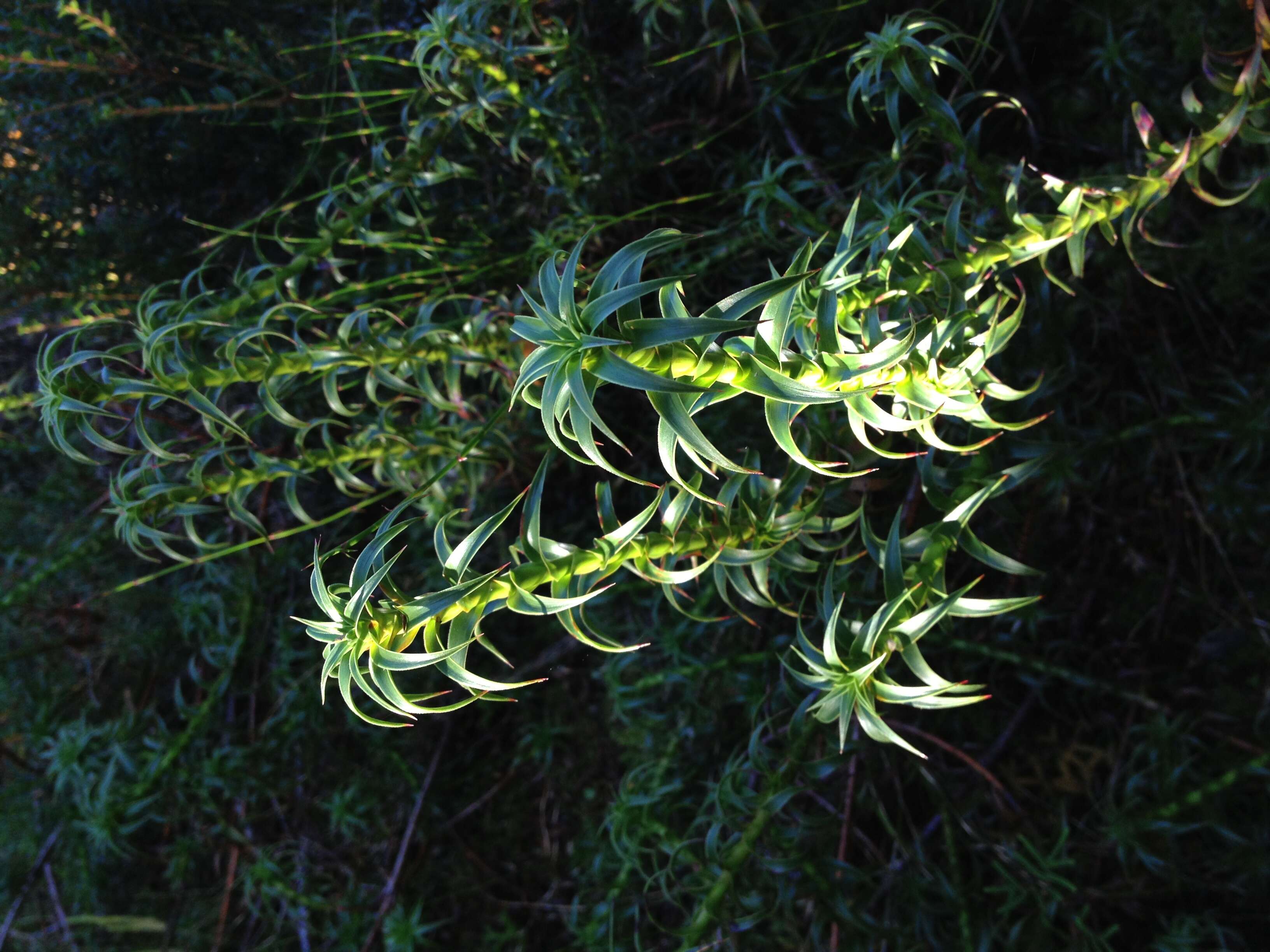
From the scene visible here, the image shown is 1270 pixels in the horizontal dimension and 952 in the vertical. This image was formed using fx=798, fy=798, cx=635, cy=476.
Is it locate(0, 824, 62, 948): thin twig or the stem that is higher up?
the stem

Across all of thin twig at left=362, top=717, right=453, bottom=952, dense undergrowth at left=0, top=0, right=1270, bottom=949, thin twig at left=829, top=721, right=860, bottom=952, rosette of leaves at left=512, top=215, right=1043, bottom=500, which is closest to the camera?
rosette of leaves at left=512, top=215, right=1043, bottom=500

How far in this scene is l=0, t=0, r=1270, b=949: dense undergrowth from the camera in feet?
2.46

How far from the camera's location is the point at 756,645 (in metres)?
1.19

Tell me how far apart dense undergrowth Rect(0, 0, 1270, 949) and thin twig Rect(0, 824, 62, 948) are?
0.6 inches

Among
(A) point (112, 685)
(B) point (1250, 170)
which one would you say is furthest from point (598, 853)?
(B) point (1250, 170)

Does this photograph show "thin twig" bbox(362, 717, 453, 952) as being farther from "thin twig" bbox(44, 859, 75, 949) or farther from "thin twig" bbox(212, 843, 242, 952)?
"thin twig" bbox(44, 859, 75, 949)

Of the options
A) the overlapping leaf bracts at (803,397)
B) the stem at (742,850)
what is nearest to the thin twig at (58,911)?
the stem at (742,850)

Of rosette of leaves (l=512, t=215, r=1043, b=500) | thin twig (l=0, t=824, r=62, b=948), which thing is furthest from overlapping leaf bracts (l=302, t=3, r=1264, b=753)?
thin twig (l=0, t=824, r=62, b=948)

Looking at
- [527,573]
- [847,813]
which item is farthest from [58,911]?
[527,573]

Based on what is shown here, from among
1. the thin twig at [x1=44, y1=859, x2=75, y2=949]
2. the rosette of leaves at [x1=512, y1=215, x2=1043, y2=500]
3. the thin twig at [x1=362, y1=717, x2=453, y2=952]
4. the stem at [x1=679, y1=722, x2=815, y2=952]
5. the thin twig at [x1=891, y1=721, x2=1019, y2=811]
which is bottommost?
the thin twig at [x1=44, y1=859, x2=75, y2=949]

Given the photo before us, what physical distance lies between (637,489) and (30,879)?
1381 millimetres

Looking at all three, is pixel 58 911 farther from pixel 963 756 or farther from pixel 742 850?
pixel 963 756

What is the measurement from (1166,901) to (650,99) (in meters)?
1.42

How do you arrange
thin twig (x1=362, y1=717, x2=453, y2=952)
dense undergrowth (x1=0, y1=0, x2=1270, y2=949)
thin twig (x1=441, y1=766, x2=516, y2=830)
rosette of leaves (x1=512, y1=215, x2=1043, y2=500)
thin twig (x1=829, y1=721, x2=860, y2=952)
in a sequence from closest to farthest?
rosette of leaves (x1=512, y1=215, x2=1043, y2=500)
dense undergrowth (x1=0, y1=0, x2=1270, y2=949)
thin twig (x1=829, y1=721, x2=860, y2=952)
thin twig (x1=362, y1=717, x2=453, y2=952)
thin twig (x1=441, y1=766, x2=516, y2=830)
